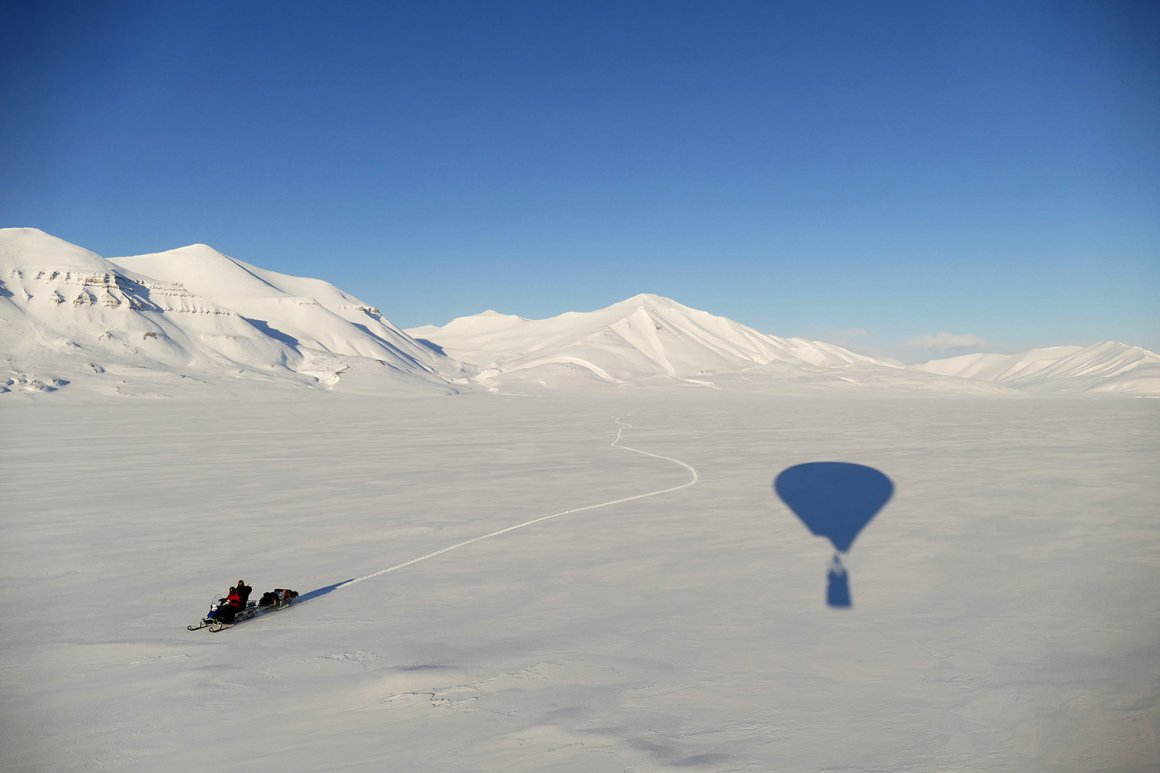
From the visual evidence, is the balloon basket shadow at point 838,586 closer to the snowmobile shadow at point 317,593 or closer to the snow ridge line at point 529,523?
the snow ridge line at point 529,523

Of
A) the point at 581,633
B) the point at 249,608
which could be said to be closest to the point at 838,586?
the point at 581,633

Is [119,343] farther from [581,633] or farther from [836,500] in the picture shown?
[581,633]

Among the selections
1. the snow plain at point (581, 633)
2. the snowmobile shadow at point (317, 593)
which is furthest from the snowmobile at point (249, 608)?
the snow plain at point (581, 633)

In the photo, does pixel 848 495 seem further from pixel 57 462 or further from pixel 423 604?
pixel 57 462

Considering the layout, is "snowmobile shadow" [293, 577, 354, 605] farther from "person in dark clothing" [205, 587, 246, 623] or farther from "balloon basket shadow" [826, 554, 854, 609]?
"balloon basket shadow" [826, 554, 854, 609]

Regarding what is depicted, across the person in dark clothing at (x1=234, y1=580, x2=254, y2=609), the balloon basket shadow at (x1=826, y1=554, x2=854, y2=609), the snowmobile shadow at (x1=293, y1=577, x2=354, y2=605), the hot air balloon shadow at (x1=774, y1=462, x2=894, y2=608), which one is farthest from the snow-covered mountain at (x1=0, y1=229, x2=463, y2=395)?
the balloon basket shadow at (x1=826, y1=554, x2=854, y2=609)

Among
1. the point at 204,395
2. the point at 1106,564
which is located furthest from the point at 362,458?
the point at 204,395
